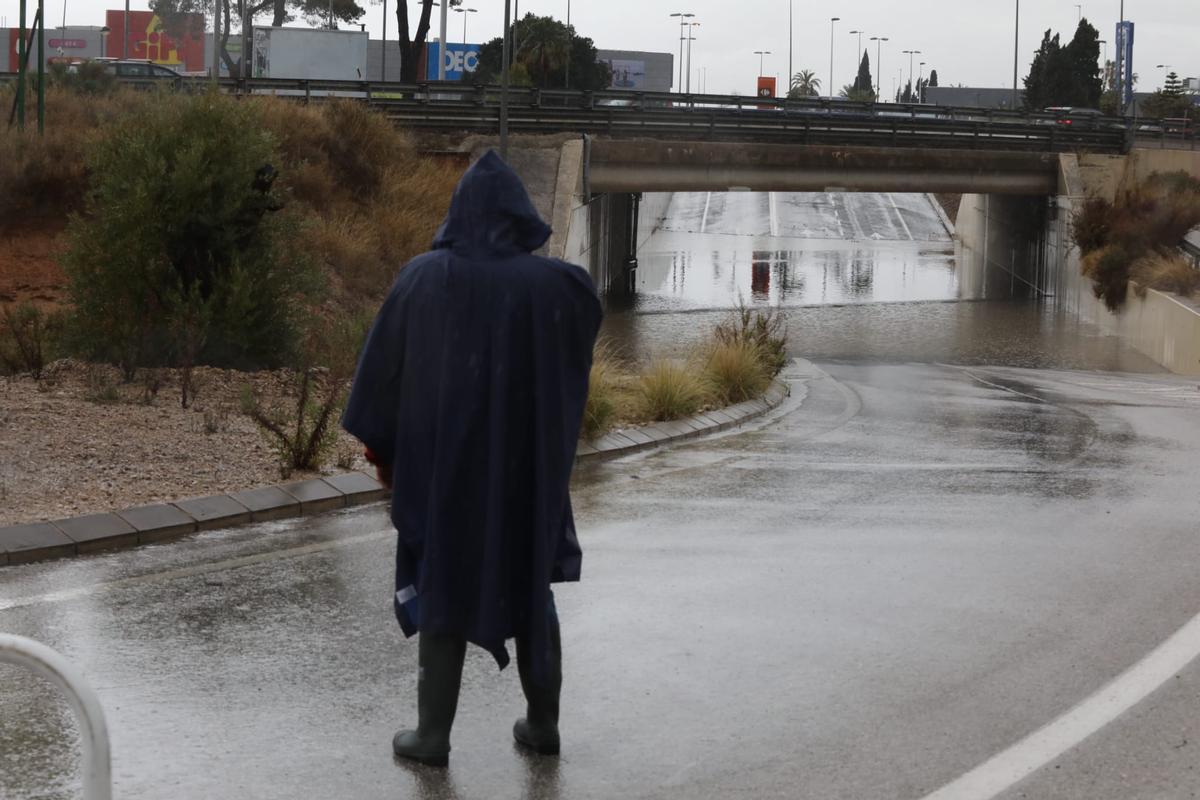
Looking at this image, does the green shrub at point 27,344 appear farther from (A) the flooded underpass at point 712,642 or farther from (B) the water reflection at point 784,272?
(B) the water reflection at point 784,272

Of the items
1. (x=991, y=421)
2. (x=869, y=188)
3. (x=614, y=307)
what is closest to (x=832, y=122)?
(x=869, y=188)

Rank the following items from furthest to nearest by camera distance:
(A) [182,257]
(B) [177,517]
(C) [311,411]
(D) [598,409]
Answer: (A) [182,257], (D) [598,409], (C) [311,411], (B) [177,517]

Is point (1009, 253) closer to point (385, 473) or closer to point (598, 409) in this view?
point (598, 409)

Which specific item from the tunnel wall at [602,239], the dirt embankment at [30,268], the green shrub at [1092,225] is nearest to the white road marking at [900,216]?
the tunnel wall at [602,239]

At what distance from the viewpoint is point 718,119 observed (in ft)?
151

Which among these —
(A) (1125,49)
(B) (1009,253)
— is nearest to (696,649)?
(B) (1009,253)

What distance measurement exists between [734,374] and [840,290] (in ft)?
129

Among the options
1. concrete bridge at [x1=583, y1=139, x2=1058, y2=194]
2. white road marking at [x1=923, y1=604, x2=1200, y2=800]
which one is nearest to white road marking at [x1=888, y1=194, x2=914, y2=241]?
concrete bridge at [x1=583, y1=139, x2=1058, y2=194]

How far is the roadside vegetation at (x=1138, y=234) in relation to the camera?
138 ft

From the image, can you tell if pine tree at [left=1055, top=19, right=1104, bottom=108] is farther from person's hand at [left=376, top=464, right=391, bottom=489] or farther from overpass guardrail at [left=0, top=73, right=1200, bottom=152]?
person's hand at [left=376, top=464, right=391, bottom=489]

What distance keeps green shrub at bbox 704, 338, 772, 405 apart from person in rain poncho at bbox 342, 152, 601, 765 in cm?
1094

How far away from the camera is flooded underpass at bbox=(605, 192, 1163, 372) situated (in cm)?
3712

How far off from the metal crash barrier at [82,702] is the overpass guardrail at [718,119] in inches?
1454

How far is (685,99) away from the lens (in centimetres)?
4625
